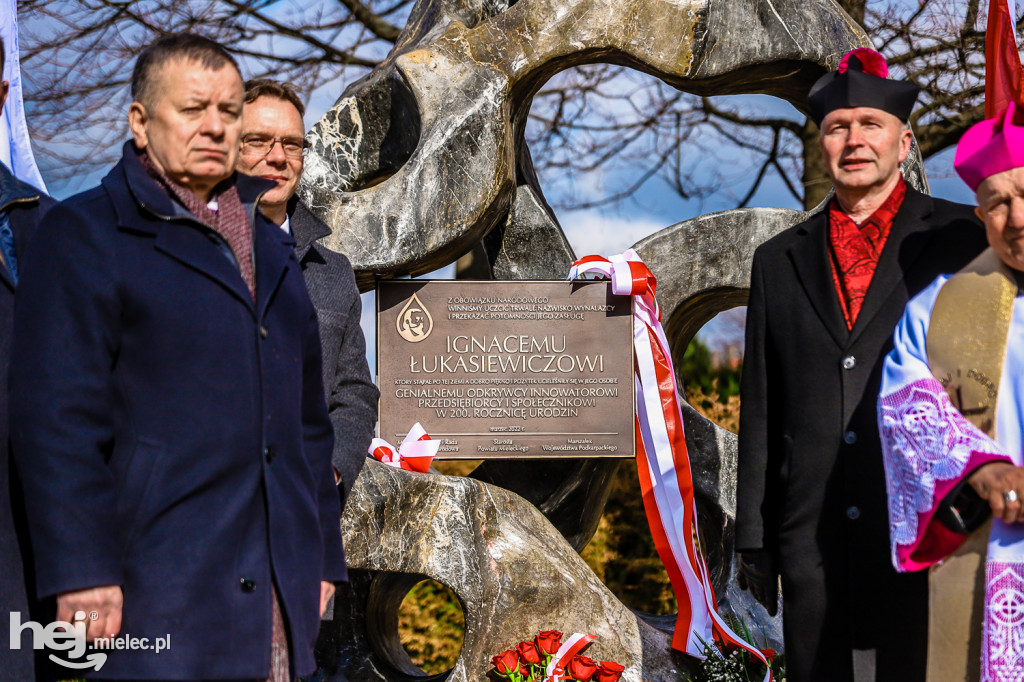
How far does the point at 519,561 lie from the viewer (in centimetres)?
410

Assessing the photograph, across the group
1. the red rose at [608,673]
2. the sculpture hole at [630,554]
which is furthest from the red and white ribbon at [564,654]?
the sculpture hole at [630,554]

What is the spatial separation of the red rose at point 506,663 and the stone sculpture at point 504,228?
9 cm

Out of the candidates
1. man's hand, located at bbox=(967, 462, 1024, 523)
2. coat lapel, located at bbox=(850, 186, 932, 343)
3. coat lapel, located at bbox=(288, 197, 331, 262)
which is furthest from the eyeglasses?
man's hand, located at bbox=(967, 462, 1024, 523)

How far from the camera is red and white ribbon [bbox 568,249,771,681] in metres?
4.26

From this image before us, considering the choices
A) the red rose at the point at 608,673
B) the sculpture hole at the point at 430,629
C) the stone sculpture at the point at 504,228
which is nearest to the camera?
the red rose at the point at 608,673

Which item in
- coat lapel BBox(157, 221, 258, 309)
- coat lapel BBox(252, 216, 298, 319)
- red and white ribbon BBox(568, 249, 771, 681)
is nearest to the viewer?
coat lapel BBox(157, 221, 258, 309)

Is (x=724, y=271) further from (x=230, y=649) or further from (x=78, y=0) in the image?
(x=78, y=0)

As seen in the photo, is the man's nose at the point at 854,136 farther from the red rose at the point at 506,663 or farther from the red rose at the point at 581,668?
the red rose at the point at 506,663

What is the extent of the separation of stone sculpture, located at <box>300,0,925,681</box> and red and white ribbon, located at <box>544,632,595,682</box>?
0.09m

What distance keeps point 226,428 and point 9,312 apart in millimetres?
710

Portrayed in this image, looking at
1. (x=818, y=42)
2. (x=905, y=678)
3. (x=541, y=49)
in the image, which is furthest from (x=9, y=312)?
(x=818, y=42)

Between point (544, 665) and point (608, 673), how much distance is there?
25 cm

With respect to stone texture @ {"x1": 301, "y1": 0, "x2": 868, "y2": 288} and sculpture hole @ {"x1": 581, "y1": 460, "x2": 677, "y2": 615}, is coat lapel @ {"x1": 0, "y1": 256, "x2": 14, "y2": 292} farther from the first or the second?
sculpture hole @ {"x1": 581, "y1": 460, "x2": 677, "y2": 615}

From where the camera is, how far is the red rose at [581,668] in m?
3.79
